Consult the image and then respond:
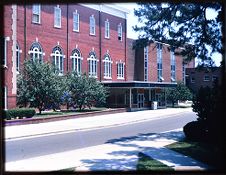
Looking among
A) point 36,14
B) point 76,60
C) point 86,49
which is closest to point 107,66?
point 86,49

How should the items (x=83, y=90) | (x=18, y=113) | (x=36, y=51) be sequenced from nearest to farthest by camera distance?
1. (x=18, y=113)
2. (x=83, y=90)
3. (x=36, y=51)

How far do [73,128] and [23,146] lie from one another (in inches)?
241

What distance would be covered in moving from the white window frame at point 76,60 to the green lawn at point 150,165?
2569cm

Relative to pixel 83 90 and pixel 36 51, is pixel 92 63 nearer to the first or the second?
pixel 36 51

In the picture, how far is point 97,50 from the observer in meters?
40.6

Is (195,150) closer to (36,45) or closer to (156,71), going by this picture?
(36,45)

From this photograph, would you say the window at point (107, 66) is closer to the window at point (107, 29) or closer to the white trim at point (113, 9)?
the window at point (107, 29)

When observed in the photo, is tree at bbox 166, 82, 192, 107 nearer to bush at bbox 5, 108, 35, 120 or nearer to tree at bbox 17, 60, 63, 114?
tree at bbox 17, 60, 63, 114

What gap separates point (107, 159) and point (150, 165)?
1.72 metres

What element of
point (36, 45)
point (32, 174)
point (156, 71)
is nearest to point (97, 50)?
point (36, 45)

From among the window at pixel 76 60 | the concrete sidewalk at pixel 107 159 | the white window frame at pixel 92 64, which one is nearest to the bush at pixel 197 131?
the concrete sidewalk at pixel 107 159

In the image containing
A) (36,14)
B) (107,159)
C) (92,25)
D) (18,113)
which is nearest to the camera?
(107,159)

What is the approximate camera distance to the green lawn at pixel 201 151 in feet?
35.9

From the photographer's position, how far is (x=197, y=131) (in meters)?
→ 15.4
